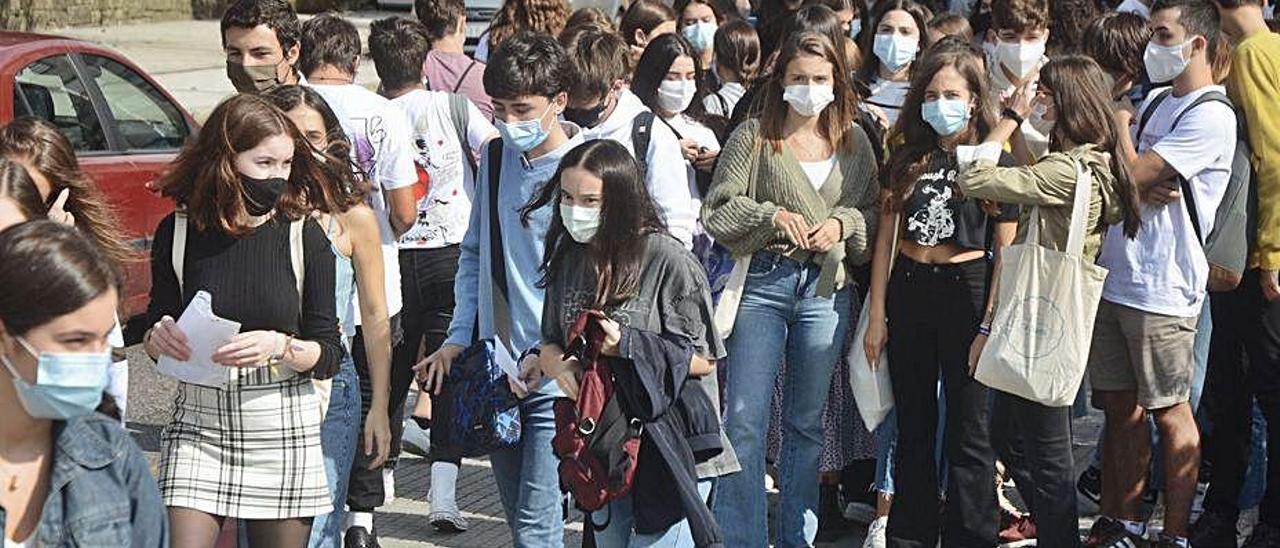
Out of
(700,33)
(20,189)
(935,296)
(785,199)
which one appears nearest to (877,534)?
(935,296)

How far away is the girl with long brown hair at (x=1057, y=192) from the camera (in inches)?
227

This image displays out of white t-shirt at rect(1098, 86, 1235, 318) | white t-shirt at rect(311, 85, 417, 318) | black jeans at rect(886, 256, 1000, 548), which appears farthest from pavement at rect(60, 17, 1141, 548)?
white t-shirt at rect(1098, 86, 1235, 318)

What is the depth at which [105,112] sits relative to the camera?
8.98 m

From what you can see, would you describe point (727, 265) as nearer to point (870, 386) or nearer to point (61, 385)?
point (870, 386)

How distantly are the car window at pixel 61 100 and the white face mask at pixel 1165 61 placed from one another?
499 centimetres

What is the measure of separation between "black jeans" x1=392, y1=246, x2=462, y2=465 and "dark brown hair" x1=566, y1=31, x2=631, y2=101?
0.89 meters

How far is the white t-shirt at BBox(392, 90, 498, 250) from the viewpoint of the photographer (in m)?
6.76

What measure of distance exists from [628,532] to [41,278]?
2.14m

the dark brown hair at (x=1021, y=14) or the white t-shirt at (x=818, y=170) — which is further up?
the dark brown hair at (x=1021, y=14)

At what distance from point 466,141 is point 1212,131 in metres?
2.64

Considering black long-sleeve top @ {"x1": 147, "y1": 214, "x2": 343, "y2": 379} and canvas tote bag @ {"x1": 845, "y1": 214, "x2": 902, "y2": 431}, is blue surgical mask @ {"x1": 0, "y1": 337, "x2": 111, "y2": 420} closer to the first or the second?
black long-sleeve top @ {"x1": 147, "y1": 214, "x2": 343, "y2": 379}

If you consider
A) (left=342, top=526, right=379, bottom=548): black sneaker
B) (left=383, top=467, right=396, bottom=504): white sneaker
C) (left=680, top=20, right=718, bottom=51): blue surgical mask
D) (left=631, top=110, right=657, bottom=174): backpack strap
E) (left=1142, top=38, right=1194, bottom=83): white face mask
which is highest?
(left=1142, top=38, right=1194, bottom=83): white face mask

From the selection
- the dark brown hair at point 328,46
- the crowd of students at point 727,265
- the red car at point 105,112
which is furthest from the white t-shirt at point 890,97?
the red car at point 105,112

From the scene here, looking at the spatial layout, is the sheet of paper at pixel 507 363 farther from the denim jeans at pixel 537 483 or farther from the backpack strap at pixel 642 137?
the backpack strap at pixel 642 137
